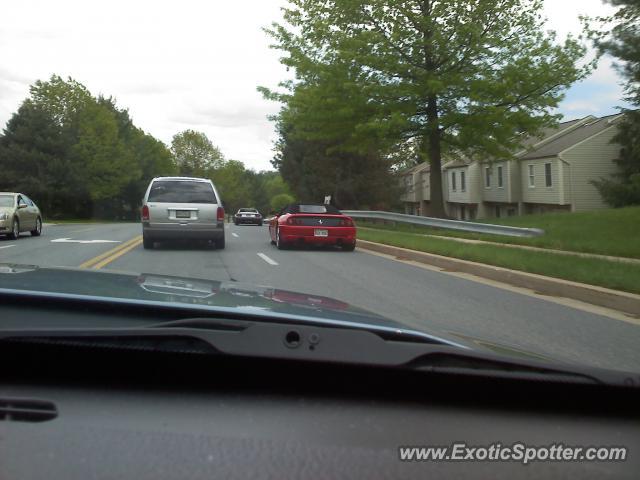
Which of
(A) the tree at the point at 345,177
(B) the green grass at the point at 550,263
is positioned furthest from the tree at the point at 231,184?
(B) the green grass at the point at 550,263

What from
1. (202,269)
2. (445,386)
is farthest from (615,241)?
(445,386)

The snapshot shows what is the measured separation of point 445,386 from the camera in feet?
7.70

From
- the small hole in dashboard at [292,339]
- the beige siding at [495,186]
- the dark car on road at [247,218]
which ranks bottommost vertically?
the small hole in dashboard at [292,339]

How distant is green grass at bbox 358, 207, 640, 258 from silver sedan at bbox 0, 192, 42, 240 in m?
13.3

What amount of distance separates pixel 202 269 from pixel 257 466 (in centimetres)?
996

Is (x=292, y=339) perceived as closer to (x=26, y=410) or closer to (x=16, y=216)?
(x=26, y=410)

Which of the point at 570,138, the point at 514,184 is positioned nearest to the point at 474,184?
the point at 514,184

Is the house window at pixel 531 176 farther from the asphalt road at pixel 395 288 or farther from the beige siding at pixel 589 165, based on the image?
the asphalt road at pixel 395 288

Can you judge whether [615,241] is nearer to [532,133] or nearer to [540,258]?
[540,258]

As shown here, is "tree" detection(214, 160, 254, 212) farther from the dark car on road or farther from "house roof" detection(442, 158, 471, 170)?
"house roof" detection(442, 158, 471, 170)

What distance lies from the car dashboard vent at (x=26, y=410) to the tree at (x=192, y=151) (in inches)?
4291

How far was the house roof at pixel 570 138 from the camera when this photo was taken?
3712 cm

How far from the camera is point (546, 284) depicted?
30.8 ft

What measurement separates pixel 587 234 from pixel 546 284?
8172 mm
